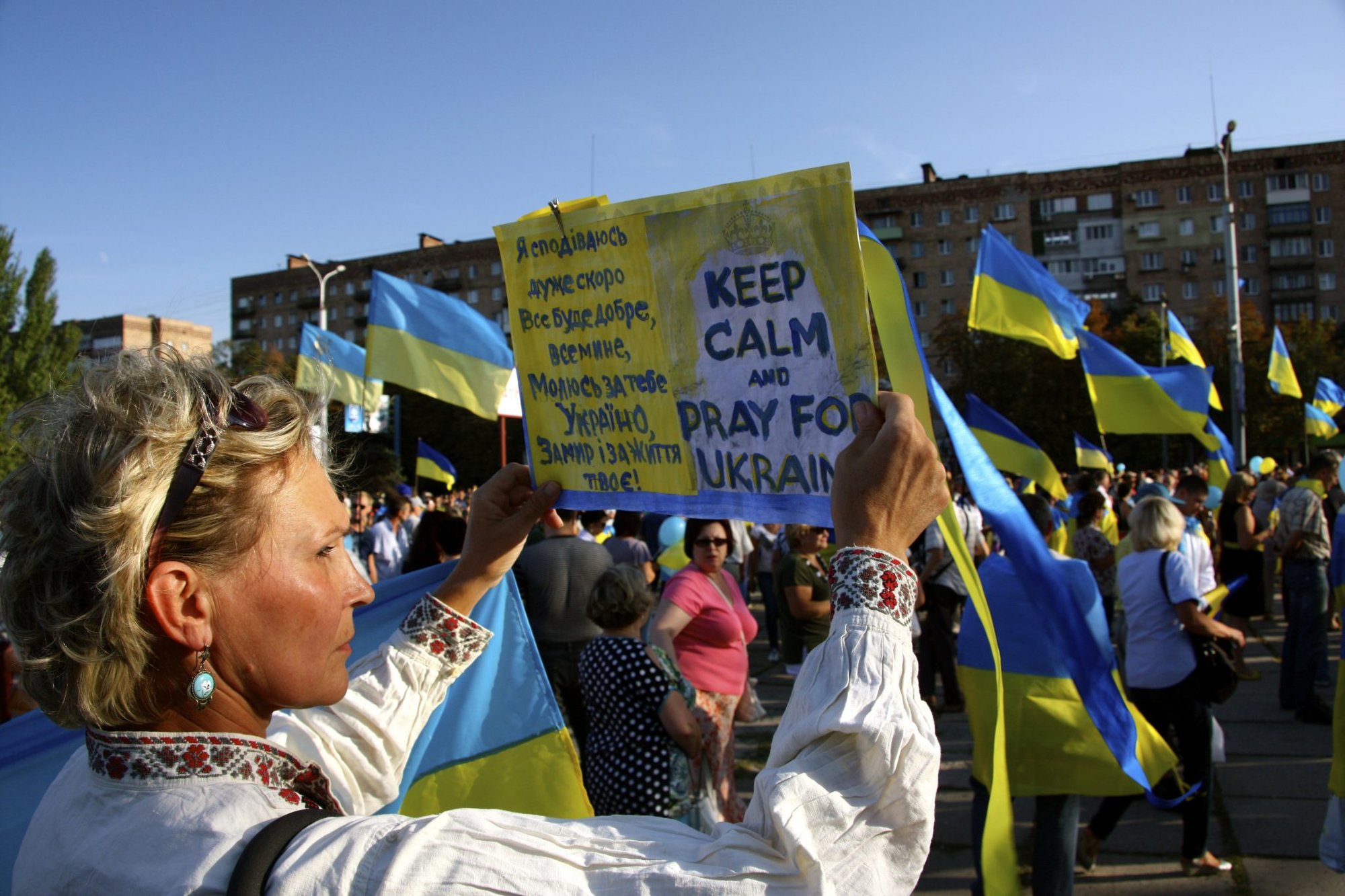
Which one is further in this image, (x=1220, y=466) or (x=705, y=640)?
(x=1220, y=466)

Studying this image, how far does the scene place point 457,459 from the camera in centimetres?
5522

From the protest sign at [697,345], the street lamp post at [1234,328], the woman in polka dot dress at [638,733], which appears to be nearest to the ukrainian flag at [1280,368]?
the street lamp post at [1234,328]

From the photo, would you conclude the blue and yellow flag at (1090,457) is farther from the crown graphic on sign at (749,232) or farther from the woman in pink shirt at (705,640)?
the crown graphic on sign at (749,232)

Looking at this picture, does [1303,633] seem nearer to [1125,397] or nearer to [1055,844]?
[1125,397]

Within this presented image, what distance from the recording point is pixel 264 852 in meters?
1.00

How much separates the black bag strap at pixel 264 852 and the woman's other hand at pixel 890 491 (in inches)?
28.4

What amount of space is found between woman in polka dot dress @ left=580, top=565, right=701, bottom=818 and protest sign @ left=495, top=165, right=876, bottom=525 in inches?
71.9

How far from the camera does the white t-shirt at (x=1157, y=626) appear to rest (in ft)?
15.8

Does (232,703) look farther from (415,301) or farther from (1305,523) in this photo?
(1305,523)

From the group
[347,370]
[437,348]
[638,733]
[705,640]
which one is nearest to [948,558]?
[705,640]

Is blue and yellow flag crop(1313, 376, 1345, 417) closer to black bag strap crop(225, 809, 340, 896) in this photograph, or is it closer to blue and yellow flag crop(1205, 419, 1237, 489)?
blue and yellow flag crop(1205, 419, 1237, 489)

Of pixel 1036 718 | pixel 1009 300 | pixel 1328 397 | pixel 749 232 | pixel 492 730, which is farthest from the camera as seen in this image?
pixel 1328 397

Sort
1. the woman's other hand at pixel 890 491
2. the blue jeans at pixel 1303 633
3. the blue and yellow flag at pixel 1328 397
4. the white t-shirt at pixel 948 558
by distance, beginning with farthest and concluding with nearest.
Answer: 1. the blue and yellow flag at pixel 1328 397
2. the white t-shirt at pixel 948 558
3. the blue jeans at pixel 1303 633
4. the woman's other hand at pixel 890 491

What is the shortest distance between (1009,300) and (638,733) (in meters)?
6.31
